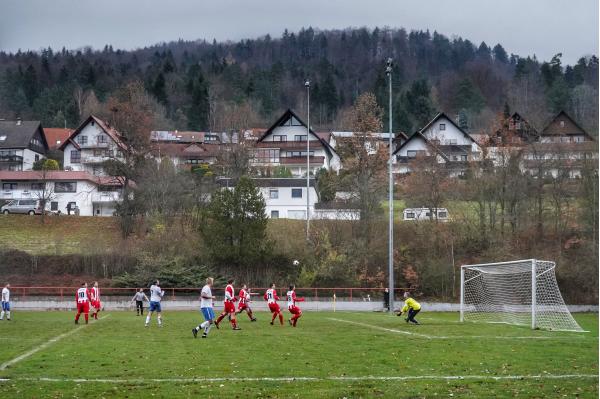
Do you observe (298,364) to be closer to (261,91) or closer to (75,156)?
(75,156)

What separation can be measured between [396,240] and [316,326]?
37248mm

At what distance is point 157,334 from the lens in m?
24.0

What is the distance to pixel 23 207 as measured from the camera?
77.4 m

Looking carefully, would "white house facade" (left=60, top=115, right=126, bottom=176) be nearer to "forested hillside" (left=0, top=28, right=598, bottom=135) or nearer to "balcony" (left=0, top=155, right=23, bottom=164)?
"balcony" (left=0, top=155, right=23, bottom=164)

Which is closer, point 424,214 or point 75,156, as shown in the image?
point 424,214

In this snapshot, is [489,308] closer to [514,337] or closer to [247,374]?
[514,337]

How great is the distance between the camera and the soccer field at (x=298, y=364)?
12969 mm

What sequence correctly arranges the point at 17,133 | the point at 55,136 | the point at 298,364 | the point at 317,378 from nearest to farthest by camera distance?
the point at 317,378 < the point at 298,364 < the point at 17,133 < the point at 55,136

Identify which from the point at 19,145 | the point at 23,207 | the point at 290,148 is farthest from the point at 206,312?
the point at 19,145

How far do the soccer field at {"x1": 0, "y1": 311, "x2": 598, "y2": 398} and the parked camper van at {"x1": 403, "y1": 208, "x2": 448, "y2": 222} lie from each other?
1605 inches

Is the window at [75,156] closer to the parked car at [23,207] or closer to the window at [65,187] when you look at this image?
the window at [65,187]

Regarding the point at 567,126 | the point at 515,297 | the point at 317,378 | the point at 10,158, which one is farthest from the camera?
the point at 10,158

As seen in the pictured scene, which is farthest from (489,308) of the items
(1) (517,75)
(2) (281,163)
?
(1) (517,75)

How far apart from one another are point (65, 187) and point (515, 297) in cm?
5849
